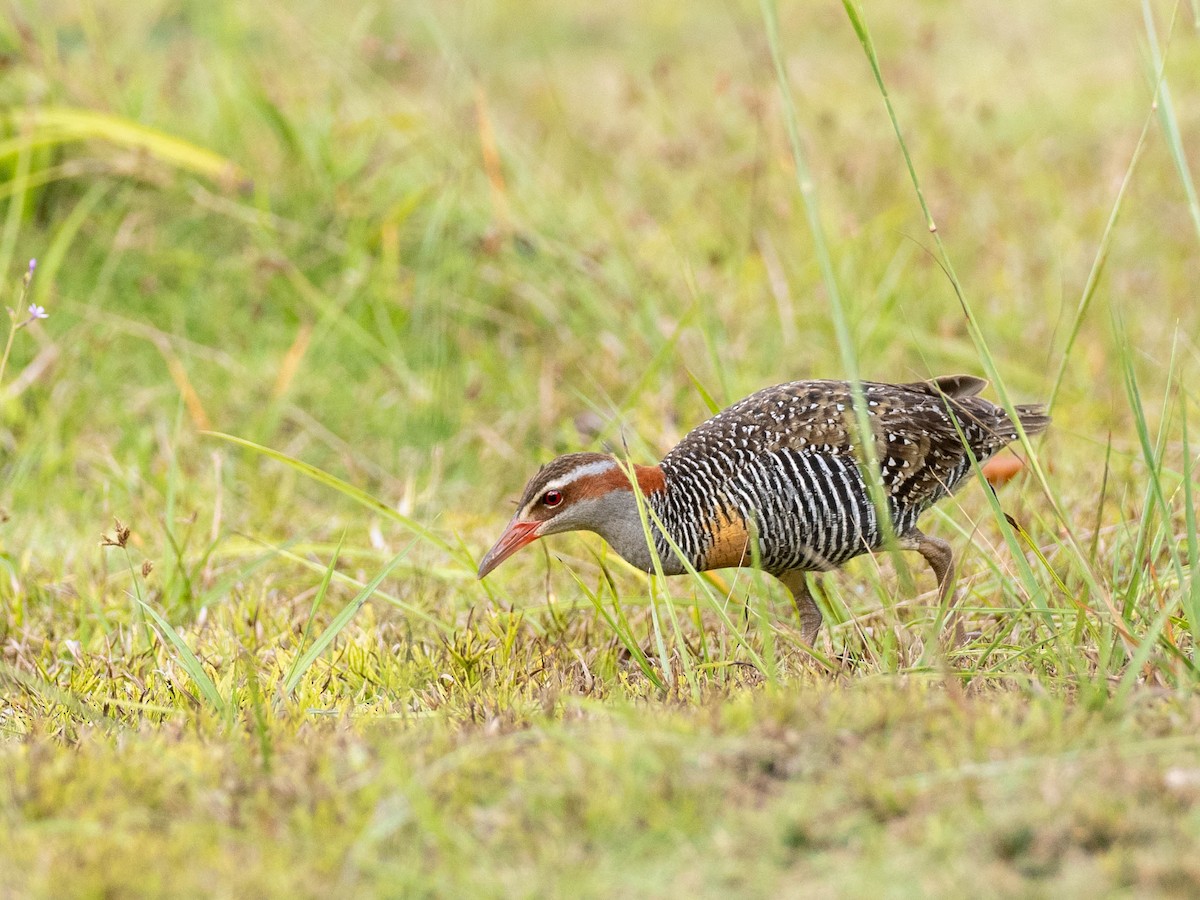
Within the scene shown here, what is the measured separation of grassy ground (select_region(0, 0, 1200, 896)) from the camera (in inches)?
89.9

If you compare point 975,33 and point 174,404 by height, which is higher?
point 975,33

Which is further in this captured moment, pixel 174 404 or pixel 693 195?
pixel 693 195

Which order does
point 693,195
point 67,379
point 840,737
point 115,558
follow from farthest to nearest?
point 693,195 → point 67,379 → point 115,558 → point 840,737

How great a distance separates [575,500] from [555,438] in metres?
1.73

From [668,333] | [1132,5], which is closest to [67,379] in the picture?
[668,333]

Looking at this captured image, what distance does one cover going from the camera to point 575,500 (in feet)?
12.2

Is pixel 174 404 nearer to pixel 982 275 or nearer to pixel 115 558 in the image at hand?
pixel 115 558

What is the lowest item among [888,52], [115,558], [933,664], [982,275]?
[115,558]

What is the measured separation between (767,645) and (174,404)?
3570mm

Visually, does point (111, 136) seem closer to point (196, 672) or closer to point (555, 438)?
point (555, 438)

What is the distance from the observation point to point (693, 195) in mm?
7070

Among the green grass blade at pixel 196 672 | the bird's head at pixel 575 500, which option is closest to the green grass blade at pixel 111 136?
the bird's head at pixel 575 500

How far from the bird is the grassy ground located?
153 millimetres

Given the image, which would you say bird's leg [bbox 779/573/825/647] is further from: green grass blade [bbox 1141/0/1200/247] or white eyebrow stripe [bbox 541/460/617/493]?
green grass blade [bbox 1141/0/1200/247]
